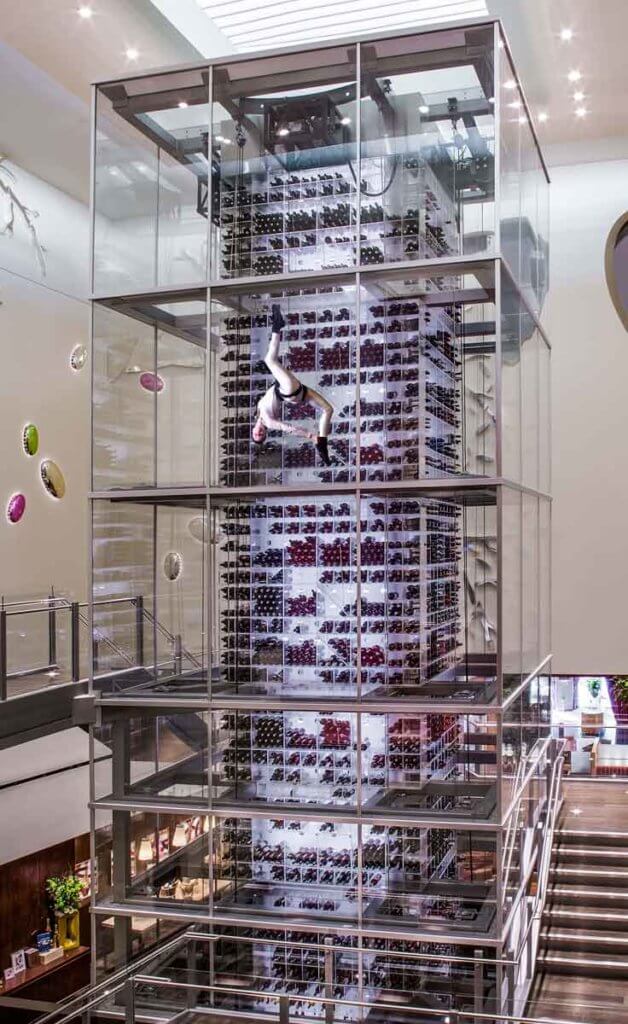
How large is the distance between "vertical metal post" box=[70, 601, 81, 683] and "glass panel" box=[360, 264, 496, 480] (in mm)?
3703

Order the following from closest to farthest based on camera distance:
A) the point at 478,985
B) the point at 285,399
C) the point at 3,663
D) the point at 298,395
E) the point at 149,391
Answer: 1. the point at 298,395
2. the point at 478,985
3. the point at 285,399
4. the point at 149,391
5. the point at 3,663

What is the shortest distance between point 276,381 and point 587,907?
5778 mm

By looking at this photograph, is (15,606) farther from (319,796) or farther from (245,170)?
(245,170)

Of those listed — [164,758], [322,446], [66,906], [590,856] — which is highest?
[322,446]

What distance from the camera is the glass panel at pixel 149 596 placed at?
743 cm

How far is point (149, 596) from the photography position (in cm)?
752

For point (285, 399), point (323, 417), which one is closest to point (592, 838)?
point (323, 417)

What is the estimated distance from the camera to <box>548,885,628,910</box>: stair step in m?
9.46

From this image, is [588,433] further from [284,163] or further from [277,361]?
[277,361]

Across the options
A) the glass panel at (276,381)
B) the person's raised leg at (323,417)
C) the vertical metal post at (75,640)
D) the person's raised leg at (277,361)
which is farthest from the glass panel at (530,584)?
the vertical metal post at (75,640)

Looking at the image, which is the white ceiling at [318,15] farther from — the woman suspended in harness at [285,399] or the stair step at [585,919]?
the stair step at [585,919]

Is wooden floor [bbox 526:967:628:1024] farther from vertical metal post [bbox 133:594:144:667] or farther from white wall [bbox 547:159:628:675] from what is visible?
white wall [bbox 547:159:628:675]

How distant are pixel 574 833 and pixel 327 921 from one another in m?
4.09

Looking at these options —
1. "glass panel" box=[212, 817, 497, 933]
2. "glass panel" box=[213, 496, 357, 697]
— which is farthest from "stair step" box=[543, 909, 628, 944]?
"glass panel" box=[213, 496, 357, 697]
